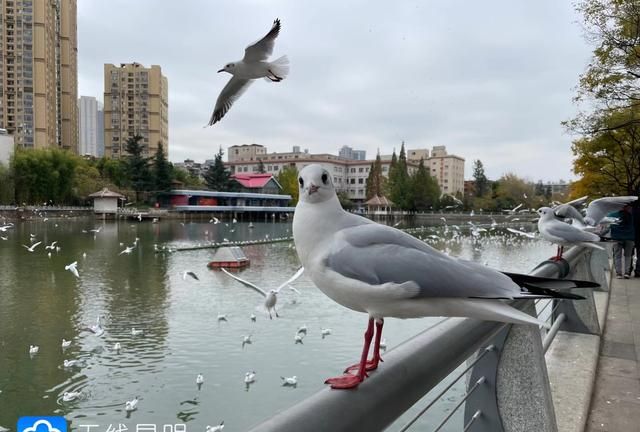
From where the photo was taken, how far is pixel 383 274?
3.56 ft

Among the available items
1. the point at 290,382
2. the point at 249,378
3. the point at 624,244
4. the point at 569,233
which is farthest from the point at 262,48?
the point at 624,244

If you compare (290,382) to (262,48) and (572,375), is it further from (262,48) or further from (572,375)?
(262,48)

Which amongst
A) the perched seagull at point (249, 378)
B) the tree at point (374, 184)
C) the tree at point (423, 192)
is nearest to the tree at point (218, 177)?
the tree at point (374, 184)

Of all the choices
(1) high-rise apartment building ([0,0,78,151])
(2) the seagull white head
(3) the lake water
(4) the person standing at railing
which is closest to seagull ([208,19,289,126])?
(2) the seagull white head

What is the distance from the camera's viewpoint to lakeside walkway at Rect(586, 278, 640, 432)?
7.56 ft

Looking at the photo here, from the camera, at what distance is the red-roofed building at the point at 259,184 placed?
50062mm

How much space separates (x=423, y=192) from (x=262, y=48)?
53269 millimetres

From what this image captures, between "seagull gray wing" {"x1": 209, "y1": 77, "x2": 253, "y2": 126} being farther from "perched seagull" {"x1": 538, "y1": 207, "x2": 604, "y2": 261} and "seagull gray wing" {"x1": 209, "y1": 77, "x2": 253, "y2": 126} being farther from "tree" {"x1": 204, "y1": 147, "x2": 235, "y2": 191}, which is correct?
"tree" {"x1": 204, "y1": 147, "x2": 235, "y2": 191}

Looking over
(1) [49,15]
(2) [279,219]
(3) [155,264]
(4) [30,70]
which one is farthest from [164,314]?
(1) [49,15]

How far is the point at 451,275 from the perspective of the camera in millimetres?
1054

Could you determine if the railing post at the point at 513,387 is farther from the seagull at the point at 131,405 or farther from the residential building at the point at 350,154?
the residential building at the point at 350,154

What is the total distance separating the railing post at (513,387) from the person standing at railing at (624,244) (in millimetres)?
6577

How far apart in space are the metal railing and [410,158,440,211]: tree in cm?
5188
